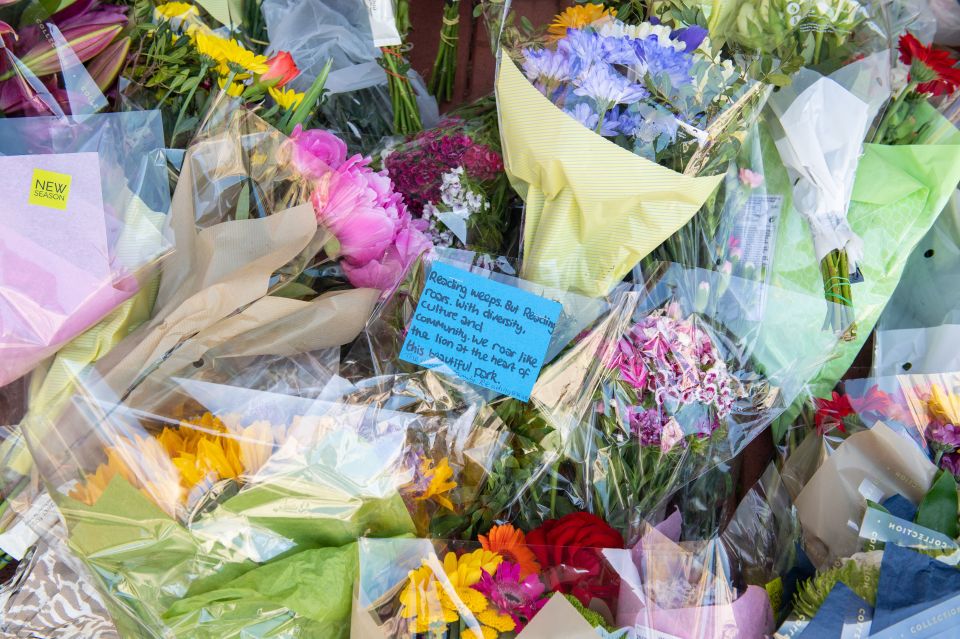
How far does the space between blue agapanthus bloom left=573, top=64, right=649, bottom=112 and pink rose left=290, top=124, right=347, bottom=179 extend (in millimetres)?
341

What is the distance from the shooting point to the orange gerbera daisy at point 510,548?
0.91 meters

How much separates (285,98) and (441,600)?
0.73 metres

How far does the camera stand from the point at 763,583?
0.97m

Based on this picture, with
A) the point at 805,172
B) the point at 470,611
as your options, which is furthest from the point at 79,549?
the point at 805,172

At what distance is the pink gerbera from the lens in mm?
847

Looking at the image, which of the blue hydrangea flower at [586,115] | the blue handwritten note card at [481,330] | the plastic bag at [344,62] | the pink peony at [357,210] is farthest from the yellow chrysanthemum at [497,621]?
the plastic bag at [344,62]

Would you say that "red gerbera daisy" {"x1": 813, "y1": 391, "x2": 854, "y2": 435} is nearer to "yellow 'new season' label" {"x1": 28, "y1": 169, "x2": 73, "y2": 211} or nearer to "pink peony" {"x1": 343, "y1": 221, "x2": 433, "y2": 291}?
"pink peony" {"x1": 343, "y1": 221, "x2": 433, "y2": 291}

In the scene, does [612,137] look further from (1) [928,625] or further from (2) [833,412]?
(1) [928,625]

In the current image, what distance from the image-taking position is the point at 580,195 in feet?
3.30

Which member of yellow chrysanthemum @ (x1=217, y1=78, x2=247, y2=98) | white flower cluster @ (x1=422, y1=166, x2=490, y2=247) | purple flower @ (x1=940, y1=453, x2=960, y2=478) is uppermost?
yellow chrysanthemum @ (x1=217, y1=78, x2=247, y2=98)

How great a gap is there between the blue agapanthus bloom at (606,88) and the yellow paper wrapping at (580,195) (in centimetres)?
5

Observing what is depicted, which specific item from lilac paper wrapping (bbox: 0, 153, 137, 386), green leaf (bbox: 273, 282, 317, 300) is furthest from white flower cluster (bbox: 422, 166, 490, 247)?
lilac paper wrapping (bbox: 0, 153, 137, 386)

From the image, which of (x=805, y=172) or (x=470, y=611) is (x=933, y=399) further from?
(x=470, y=611)

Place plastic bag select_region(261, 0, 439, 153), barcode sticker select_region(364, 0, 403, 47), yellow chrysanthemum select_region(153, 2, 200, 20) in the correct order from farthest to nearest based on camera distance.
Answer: plastic bag select_region(261, 0, 439, 153)
barcode sticker select_region(364, 0, 403, 47)
yellow chrysanthemum select_region(153, 2, 200, 20)
